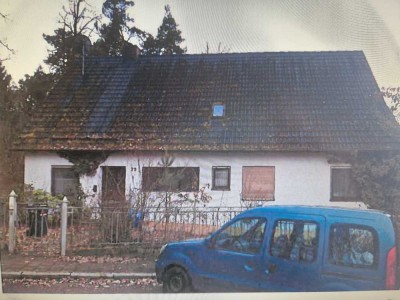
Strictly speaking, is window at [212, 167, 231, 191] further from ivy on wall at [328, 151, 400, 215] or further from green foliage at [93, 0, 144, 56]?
green foliage at [93, 0, 144, 56]

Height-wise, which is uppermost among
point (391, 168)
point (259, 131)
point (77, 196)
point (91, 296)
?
point (259, 131)

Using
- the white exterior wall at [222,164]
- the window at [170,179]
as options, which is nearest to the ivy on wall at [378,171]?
the white exterior wall at [222,164]

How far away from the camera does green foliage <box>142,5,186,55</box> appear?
7.01 ft

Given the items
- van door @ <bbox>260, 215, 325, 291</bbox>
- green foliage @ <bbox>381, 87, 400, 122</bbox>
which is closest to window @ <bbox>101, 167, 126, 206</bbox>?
van door @ <bbox>260, 215, 325, 291</bbox>

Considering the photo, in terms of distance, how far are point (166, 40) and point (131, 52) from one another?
20cm

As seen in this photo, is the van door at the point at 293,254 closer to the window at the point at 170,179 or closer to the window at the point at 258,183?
the window at the point at 258,183

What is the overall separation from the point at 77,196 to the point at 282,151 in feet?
3.60

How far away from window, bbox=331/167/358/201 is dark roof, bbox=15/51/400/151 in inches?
4.6

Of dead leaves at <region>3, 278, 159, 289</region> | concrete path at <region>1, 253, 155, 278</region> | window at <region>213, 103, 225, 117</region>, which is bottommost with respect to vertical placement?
dead leaves at <region>3, 278, 159, 289</region>

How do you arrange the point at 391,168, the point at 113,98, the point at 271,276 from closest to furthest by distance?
the point at 271,276 → the point at 391,168 → the point at 113,98

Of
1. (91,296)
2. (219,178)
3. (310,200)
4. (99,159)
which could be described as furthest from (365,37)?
(91,296)

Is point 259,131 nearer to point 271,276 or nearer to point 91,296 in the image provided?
point 271,276

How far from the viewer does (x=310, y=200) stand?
201 centimetres

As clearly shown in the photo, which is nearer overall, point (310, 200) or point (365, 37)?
point (310, 200)
